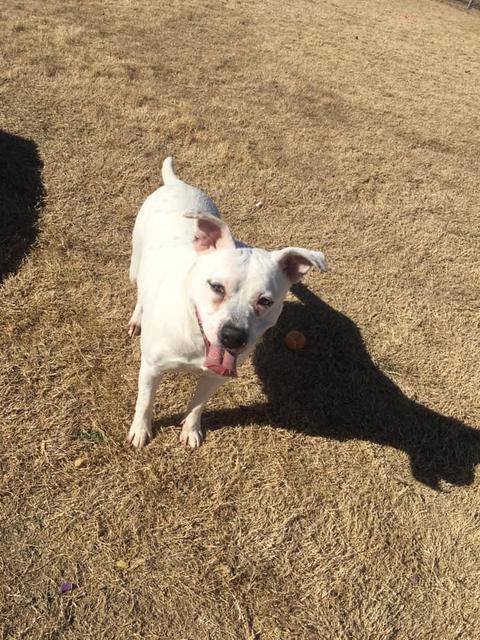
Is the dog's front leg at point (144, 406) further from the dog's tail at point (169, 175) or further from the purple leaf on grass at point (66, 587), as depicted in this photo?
the dog's tail at point (169, 175)

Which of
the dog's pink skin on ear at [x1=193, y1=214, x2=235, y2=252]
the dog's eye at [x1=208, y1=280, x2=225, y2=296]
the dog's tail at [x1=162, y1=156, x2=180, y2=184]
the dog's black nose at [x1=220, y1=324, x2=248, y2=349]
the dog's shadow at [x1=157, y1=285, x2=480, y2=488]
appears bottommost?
the dog's shadow at [x1=157, y1=285, x2=480, y2=488]

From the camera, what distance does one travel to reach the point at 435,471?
13.2ft

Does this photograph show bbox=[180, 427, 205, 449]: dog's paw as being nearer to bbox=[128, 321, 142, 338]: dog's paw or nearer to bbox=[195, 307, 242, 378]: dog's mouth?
bbox=[128, 321, 142, 338]: dog's paw

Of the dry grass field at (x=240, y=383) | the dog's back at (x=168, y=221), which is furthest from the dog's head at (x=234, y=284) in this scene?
the dry grass field at (x=240, y=383)

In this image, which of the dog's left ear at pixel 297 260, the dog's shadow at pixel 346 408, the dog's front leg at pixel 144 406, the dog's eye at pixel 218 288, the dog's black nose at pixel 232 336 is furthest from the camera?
the dog's shadow at pixel 346 408

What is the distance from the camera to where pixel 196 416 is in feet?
11.8

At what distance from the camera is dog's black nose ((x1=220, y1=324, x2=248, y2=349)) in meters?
2.49

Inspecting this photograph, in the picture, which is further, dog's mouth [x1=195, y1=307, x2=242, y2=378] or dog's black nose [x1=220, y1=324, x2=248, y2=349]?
dog's mouth [x1=195, y1=307, x2=242, y2=378]

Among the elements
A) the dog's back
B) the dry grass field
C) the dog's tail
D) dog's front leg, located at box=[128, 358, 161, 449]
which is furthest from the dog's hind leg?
→ the dog's tail

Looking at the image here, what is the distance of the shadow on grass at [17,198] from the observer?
4566 millimetres

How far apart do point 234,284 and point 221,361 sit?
0.40 metres

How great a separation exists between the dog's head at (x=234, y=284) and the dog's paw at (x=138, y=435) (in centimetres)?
127

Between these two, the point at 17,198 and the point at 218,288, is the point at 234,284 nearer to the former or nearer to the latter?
the point at 218,288

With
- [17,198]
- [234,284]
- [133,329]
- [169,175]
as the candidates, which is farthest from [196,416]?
[17,198]
